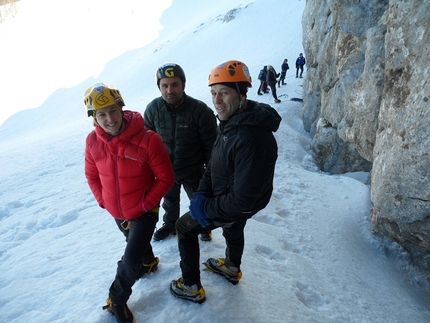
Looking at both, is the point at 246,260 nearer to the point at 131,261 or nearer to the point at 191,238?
the point at 191,238

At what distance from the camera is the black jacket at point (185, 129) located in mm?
3688

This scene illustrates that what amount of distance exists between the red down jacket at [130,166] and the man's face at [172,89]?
680mm

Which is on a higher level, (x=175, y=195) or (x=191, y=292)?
(x=175, y=195)

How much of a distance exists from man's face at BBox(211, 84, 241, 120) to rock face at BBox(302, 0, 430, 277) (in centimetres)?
329

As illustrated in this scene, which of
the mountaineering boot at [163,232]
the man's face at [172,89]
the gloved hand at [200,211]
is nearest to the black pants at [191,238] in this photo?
the gloved hand at [200,211]

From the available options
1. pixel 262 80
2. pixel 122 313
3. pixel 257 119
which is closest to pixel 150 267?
pixel 122 313

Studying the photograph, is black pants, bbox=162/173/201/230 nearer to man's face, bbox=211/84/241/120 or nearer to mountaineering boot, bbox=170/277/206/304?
mountaineering boot, bbox=170/277/206/304

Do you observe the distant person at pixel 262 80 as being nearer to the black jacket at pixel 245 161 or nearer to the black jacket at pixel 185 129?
the black jacket at pixel 185 129

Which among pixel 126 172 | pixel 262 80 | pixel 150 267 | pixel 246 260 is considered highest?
pixel 126 172

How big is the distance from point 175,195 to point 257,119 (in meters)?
2.30

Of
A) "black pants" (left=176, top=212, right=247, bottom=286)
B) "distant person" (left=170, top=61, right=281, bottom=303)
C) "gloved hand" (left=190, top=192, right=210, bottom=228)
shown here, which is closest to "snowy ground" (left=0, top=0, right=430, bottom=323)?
"black pants" (left=176, top=212, right=247, bottom=286)

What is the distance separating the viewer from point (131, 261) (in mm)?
2785

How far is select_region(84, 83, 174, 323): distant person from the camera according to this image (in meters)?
2.80

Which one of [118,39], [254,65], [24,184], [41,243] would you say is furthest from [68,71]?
[41,243]
